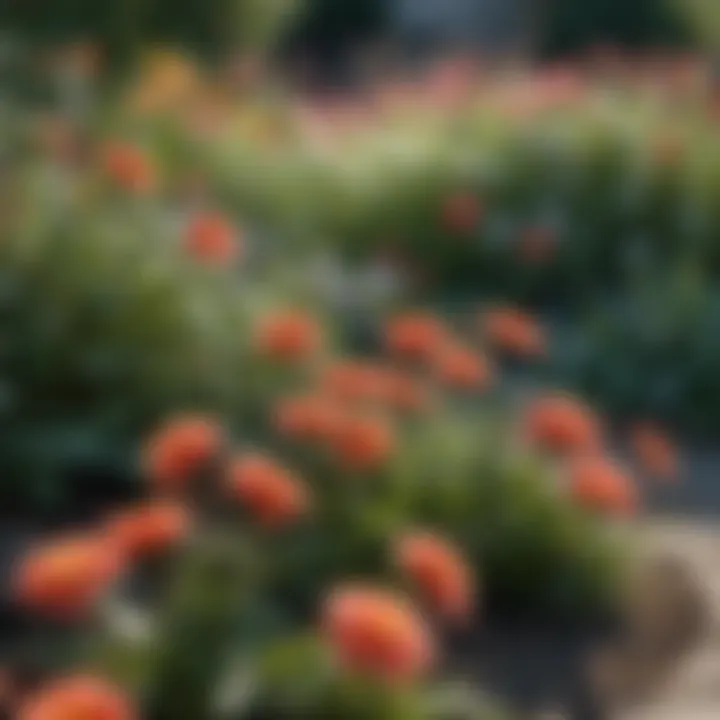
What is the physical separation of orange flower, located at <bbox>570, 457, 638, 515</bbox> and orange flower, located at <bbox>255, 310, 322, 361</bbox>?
59 cm

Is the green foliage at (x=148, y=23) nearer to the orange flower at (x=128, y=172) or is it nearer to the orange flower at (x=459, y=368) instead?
the orange flower at (x=128, y=172)

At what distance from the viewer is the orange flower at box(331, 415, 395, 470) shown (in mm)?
3680

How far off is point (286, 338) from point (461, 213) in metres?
3.20

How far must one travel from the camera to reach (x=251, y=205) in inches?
278

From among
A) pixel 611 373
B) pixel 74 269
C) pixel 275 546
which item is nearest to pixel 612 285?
pixel 611 373

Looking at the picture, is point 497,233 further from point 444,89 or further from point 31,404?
point 31,404

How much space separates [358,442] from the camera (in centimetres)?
368

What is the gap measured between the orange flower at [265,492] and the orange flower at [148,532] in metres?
0.15

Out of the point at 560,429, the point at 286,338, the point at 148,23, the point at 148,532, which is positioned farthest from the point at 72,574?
the point at 148,23

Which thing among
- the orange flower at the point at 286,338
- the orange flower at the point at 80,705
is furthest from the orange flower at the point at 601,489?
the orange flower at the point at 80,705

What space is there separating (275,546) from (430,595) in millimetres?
Result: 421

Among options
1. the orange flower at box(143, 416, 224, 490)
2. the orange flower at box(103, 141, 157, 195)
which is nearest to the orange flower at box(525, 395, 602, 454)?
the orange flower at box(143, 416, 224, 490)

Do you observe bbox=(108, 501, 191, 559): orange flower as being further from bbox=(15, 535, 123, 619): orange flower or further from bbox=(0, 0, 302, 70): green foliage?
bbox=(0, 0, 302, 70): green foliage

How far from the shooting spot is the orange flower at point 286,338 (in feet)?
13.4
